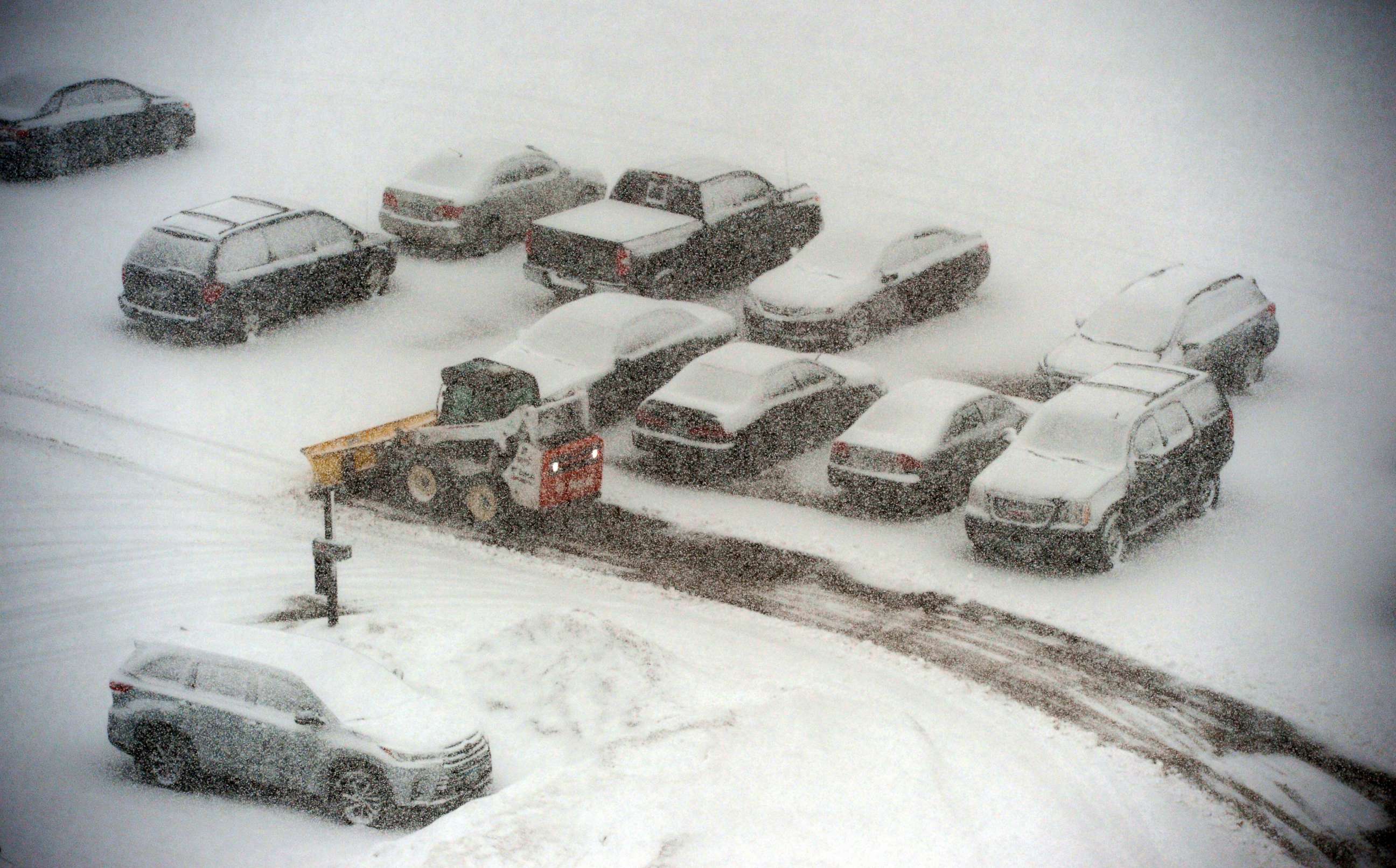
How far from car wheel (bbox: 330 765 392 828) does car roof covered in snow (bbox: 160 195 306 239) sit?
7578 mm

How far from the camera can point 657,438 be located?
41.4 feet

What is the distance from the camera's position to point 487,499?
11.7m

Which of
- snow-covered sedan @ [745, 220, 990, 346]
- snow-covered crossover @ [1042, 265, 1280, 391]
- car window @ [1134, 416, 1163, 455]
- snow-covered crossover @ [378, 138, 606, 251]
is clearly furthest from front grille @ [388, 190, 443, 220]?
car window @ [1134, 416, 1163, 455]

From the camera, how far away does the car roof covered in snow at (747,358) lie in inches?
511

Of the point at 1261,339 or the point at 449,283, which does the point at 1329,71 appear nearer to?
the point at 1261,339

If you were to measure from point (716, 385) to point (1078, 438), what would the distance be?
3.41 m

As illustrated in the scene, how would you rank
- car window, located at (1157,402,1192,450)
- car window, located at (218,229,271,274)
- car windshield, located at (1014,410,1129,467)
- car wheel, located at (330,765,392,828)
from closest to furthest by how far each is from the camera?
car wheel, located at (330,765,392,828), car windshield, located at (1014,410,1129,467), car window, located at (1157,402,1192,450), car window, located at (218,229,271,274)

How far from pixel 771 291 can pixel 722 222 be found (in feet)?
5.32

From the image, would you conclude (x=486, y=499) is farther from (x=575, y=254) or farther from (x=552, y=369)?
(x=575, y=254)

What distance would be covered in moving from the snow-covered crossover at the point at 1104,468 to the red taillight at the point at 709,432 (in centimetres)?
235

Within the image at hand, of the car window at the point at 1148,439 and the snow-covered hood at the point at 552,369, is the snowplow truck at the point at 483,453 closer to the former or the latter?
the snow-covered hood at the point at 552,369

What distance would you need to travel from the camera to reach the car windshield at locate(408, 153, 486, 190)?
16359 millimetres

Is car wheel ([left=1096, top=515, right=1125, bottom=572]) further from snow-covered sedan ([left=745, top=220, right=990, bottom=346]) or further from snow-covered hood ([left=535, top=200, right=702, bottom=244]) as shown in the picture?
snow-covered hood ([left=535, top=200, right=702, bottom=244])

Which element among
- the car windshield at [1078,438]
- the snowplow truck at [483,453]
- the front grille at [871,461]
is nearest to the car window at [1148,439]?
the car windshield at [1078,438]
